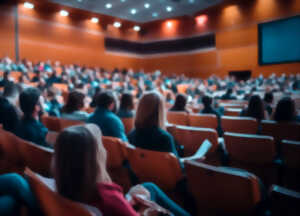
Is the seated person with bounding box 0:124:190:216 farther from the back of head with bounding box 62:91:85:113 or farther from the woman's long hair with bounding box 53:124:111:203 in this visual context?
the back of head with bounding box 62:91:85:113

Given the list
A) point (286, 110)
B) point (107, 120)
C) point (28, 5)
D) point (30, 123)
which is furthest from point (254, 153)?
point (28, 5)

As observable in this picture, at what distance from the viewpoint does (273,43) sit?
1484 cm

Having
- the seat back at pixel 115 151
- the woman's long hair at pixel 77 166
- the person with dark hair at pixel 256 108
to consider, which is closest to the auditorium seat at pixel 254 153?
the seat back at pixel 115 151

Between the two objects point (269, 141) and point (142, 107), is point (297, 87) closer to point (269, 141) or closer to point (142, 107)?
point (269, 141)

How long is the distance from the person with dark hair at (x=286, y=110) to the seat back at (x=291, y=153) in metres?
1.06

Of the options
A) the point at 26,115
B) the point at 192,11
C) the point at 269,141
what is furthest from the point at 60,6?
the point at 269,141

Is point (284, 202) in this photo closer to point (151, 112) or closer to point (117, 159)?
point (151, 112)

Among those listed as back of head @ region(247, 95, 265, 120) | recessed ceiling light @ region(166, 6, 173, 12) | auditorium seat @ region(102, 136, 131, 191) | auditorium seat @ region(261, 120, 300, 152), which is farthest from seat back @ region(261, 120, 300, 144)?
recessed ceiling light @ region(166, 6, 173, 12)

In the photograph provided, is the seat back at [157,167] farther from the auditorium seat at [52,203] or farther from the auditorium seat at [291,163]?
the auditorium seat at [291,163]

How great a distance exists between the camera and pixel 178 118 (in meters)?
4.02

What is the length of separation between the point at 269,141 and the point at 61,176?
1.94 metres

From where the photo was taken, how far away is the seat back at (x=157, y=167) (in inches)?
70.1

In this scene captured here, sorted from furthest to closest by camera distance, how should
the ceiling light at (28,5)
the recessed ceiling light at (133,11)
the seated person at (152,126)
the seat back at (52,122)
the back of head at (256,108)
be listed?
the recessed ceiling light at (133,11), the ceiling light at (28,5), the back of head at (256,108), the seat back at (52,122), the seated person at (152,126)

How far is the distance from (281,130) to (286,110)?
0.97ft
